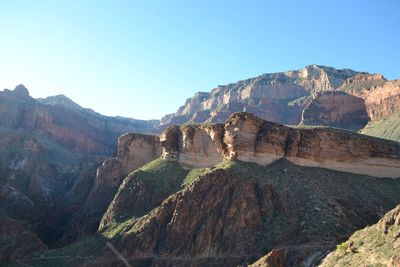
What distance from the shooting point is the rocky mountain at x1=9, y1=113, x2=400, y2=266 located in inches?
2689

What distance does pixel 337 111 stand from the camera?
166m

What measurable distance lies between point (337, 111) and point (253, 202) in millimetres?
99190

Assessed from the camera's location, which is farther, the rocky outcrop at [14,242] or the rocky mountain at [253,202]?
the rocky outcrop at [14,242]

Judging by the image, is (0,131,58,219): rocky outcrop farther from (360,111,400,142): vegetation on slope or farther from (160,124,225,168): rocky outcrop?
(360,111,400,142): vegetation on slope

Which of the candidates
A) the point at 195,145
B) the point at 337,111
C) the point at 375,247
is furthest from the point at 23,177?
the point at 375,247

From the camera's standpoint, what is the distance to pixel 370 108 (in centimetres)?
15875

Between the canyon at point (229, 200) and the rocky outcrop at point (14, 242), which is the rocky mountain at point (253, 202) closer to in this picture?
the canyon at point (229, 200)

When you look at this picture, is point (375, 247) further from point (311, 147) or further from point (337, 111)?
point (337, 111)

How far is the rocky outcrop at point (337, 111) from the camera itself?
163 meters

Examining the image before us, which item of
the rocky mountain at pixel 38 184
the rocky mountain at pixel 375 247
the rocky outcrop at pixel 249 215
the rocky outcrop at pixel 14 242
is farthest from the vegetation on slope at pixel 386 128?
the rocky mountain at pixel 375 247

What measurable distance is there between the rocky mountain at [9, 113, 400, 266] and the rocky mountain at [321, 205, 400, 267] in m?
12.7

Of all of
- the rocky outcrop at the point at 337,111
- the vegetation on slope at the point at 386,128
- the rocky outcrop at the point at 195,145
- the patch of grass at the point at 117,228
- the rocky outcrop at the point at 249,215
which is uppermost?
the rocky outcrop at the point at 337,111

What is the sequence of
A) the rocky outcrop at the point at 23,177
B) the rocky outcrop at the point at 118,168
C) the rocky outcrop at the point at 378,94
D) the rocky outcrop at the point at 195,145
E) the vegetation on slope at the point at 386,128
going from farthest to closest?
the rocky outcrop at the point at 378,94 < the vegetation on slope at the point at 386,128 < the rocky outcrop at the point at 23,177 < the rocky outcrop at the point at 118,168 < the rocky outcrop at the point at 195,145

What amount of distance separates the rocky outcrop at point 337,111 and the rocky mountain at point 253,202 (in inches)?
3080
